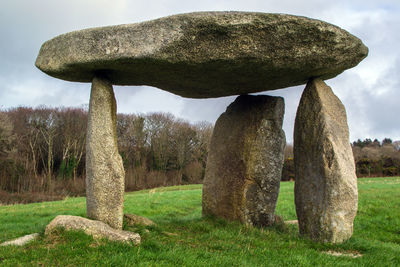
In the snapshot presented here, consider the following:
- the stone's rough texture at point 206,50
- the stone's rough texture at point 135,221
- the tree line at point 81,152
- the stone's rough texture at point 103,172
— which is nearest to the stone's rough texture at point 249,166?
the stone's rough texture at point 206,50

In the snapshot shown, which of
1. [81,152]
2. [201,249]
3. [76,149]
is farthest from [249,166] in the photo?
[76,149]

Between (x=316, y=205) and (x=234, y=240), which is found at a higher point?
(x=316, y=205)

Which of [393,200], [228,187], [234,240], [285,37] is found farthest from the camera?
[393,200]

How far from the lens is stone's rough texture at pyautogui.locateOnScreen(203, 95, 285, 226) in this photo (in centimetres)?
855

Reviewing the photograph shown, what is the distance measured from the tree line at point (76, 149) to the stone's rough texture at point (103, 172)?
2029cm

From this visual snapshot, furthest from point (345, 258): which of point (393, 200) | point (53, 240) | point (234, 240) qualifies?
point (393, 200)

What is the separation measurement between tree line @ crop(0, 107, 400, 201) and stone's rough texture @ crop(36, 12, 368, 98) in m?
20.5

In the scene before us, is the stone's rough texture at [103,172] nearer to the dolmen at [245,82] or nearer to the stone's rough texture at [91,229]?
the dolmen at [245,82]

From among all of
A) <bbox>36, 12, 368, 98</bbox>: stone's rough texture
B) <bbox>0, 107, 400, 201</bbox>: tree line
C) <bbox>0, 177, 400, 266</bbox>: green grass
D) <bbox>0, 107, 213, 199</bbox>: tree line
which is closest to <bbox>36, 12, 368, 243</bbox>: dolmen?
<bbox>36, 12, 368, 98</bbox>: stone's rough texture

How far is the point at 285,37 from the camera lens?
20.9ft

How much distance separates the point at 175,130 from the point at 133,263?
131 feet

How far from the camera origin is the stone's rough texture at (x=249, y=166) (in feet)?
28.0

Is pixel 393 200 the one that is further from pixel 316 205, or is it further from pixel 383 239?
pixel 316 205

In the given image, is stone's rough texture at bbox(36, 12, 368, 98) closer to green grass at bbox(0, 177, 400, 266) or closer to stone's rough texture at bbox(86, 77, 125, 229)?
stone's rough texture at bbox(86, 77, 125, 229)
